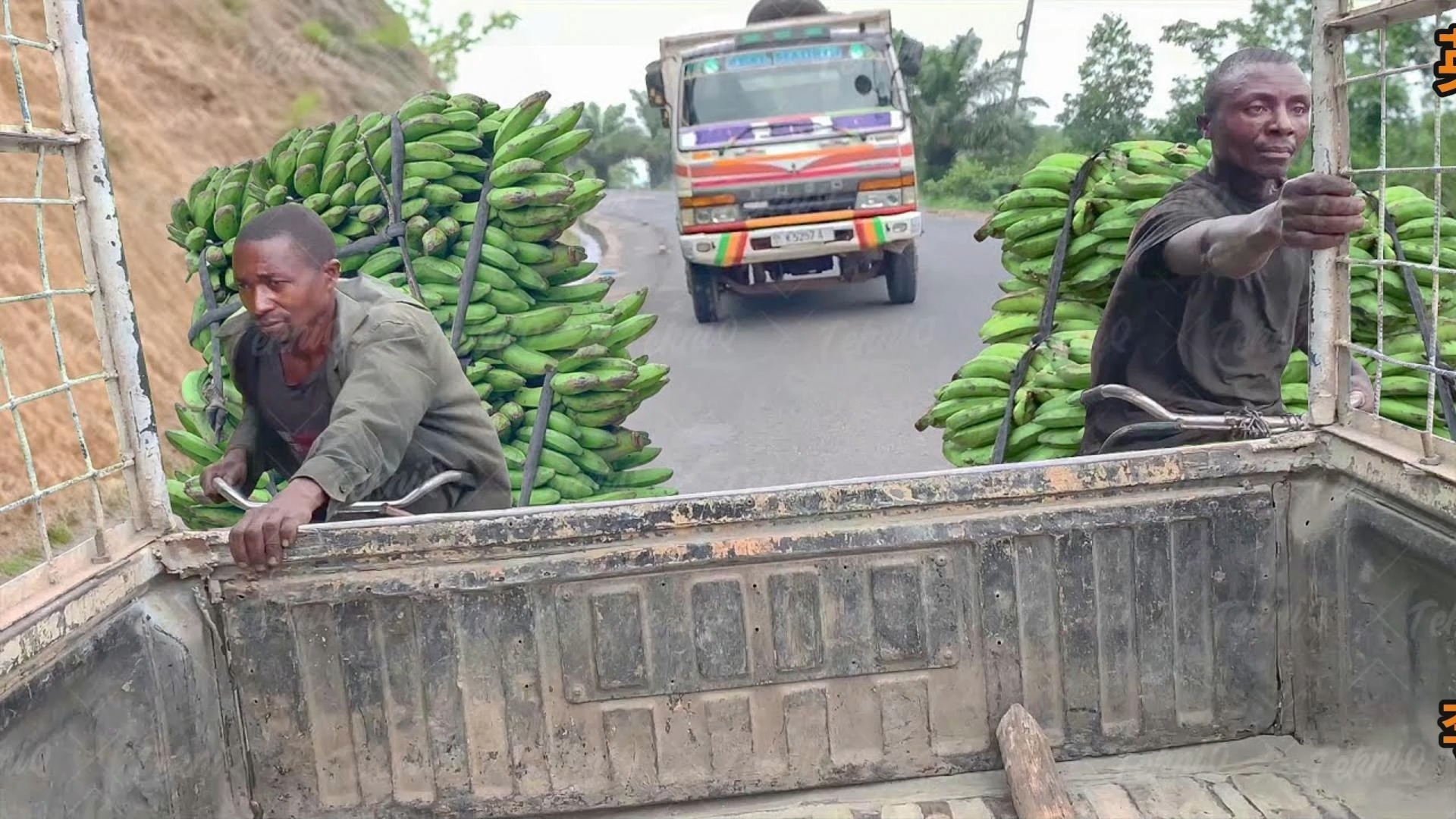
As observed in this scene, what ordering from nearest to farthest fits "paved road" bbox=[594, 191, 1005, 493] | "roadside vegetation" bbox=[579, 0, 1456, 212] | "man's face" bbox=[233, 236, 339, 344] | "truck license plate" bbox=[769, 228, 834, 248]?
"man's face" bbox=[233, 236, 339, 344]
"paved road" bbox=[594, 191, 1005, 493]
"truck license plate" bbox=[769, 228, 834, 248]
"roadside vegetation" bbox=[579, 0, 1456, 212]

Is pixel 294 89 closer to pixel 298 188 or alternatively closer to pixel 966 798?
pixel 298 188

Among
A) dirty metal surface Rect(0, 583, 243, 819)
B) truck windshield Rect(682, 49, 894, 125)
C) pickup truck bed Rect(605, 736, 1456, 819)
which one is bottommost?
pickup truck bed Rect(605, 736, 1456, 819)

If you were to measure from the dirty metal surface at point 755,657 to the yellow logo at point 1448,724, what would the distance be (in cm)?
28

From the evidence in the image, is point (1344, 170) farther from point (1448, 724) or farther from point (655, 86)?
point (655, 86)

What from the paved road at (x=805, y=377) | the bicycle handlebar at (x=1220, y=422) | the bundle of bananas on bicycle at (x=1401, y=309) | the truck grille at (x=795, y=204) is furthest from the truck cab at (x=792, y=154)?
the bicycle handlebar at (x=1220, y=422)

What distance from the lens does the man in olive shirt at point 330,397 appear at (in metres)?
1.91

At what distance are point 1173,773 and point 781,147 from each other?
4.80 metres

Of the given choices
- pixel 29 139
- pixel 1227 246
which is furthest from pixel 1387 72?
pixel 29 139

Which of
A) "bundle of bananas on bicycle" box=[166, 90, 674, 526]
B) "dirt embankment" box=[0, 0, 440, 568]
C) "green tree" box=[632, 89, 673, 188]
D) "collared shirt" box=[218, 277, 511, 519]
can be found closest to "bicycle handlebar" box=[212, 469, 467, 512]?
"collared shirt" box=[218, 277, 511, 519]

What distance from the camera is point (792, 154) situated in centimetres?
618

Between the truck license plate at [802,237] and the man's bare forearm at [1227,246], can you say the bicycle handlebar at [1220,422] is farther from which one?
the truck license plate at [802,237]

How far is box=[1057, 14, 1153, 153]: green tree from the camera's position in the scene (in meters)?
6.42

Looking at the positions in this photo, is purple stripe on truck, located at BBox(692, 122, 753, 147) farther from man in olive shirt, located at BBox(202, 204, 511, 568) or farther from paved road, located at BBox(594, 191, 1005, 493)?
man in olive shirt, located at BBox(202, 204, 511, 568)

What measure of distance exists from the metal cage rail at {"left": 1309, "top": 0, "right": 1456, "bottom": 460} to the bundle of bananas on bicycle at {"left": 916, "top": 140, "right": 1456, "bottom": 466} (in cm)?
88
